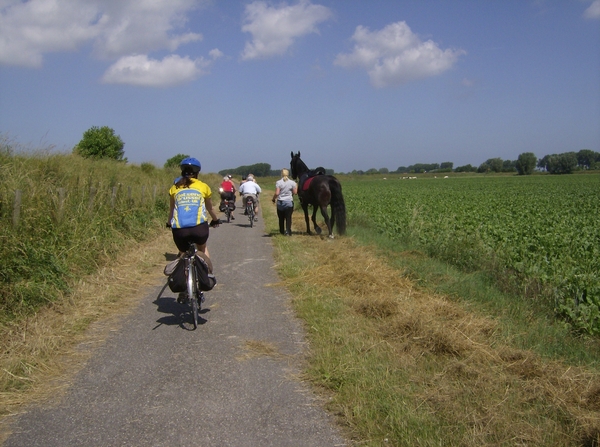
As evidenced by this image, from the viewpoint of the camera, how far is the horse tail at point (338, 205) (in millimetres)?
14000

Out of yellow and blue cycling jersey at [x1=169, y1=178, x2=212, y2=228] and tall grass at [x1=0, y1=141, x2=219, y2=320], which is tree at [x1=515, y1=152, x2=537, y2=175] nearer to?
tall grass at [x1=0, y1=141, x2=219, y2=320]

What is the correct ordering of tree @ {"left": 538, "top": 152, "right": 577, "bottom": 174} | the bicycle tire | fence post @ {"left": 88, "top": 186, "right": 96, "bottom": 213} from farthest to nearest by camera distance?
tree @ {"left": 538, "top": 152, "right": 577, "bottom": 174} < fence post @ {"left": 88, "top": 186, "right": 96, "bottom": 213} < the bicycle tire

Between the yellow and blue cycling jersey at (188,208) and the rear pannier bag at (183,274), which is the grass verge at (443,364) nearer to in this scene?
the rear pannier bag at (183,274)

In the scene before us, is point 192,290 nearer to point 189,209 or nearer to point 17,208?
point 189,209

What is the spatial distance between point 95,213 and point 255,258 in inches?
142

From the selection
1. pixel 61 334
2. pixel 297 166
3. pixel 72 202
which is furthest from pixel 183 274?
pixel 297 166

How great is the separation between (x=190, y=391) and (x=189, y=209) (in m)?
2.64

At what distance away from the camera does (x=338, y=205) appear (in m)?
14.0

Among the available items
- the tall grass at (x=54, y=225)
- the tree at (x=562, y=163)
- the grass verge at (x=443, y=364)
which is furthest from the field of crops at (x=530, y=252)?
the tree at (x=562, y=163)

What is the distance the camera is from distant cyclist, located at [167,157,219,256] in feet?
21.5

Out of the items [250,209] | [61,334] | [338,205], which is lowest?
[61,334]

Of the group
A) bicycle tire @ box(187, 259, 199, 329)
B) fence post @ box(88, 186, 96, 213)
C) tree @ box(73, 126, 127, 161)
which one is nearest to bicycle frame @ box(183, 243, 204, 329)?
bicycle tire @ box(187, 259, 199, 329)

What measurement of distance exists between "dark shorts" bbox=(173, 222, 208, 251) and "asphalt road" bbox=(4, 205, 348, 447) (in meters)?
1.04

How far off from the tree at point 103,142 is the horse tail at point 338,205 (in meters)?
19.5
